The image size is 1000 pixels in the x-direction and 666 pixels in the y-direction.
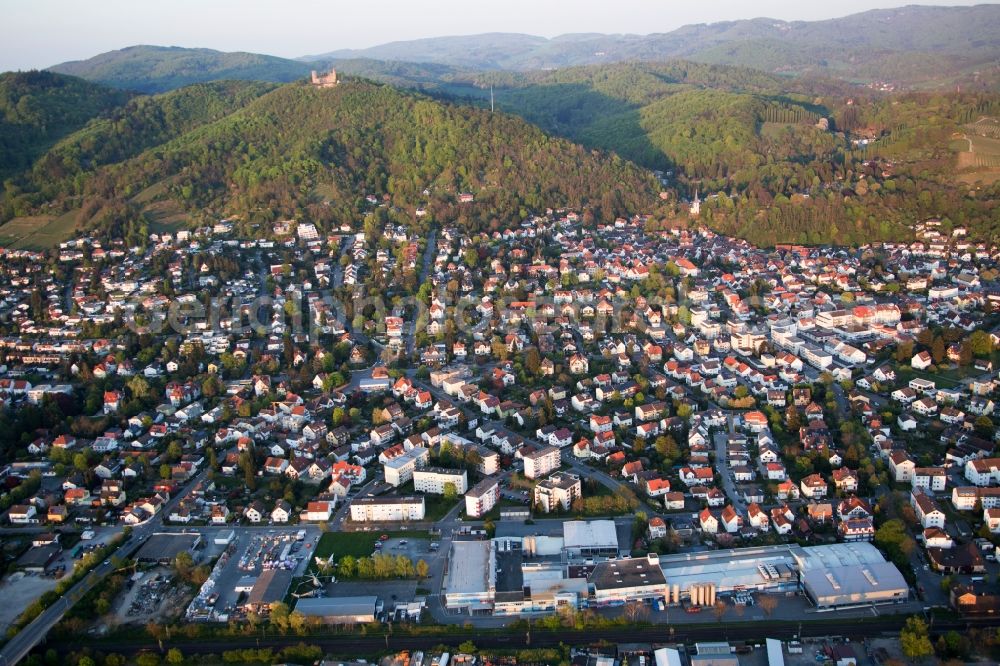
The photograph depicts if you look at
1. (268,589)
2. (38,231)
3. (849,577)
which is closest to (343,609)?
(268,589)

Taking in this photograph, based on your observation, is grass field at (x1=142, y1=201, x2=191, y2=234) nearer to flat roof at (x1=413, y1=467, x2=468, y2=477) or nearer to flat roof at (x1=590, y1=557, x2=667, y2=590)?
flat roof at (x1=413, y1=467, x2=468, y2=477)

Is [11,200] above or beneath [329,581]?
above

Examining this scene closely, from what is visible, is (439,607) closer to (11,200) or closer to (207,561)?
(207,561)

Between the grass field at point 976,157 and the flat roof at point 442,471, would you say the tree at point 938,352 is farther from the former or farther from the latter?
the grass field at point 976,157

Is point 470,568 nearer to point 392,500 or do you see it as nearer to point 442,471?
point 392,500

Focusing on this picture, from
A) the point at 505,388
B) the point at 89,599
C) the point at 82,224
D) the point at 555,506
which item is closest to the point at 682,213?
the point at 505,388

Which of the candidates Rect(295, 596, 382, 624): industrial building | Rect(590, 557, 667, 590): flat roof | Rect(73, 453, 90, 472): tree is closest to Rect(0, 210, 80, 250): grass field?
Rect(73, 453, 90, 472): tree

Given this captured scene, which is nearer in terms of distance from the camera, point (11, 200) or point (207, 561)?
point (207, 561)
